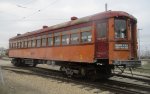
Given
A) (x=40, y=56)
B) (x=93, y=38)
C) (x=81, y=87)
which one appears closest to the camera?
(x=81, y=87)

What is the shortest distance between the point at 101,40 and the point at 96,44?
37 cm

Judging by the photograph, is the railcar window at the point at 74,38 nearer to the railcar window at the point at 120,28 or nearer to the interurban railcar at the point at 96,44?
the interurban railcar at the point at 96,44

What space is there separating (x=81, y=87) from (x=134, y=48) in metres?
3.70

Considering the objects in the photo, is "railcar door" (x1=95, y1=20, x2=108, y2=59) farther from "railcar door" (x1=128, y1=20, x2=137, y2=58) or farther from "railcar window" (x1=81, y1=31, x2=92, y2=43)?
"railcar door" (x1=128, y1=20, x2=137, y2=58)

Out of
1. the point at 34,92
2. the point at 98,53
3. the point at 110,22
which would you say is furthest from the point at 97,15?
the point at 34,92

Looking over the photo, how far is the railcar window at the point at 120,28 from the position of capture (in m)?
14.0

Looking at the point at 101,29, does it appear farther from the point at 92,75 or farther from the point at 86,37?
the point at 92,75

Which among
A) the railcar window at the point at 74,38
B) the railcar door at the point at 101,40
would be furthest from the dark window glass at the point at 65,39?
the railcar door at the point at 101,40

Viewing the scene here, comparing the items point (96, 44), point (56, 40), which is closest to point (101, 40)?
point (96, 44)

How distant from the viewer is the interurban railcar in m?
13.8

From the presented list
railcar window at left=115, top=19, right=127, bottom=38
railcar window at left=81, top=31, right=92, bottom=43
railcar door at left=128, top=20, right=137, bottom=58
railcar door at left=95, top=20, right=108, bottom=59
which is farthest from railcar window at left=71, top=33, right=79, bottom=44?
railcar door at left=128, top=20, right=137, bottom=58

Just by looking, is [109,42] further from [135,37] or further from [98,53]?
[135,37]

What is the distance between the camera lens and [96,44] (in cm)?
1445

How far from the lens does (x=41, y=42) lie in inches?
826
